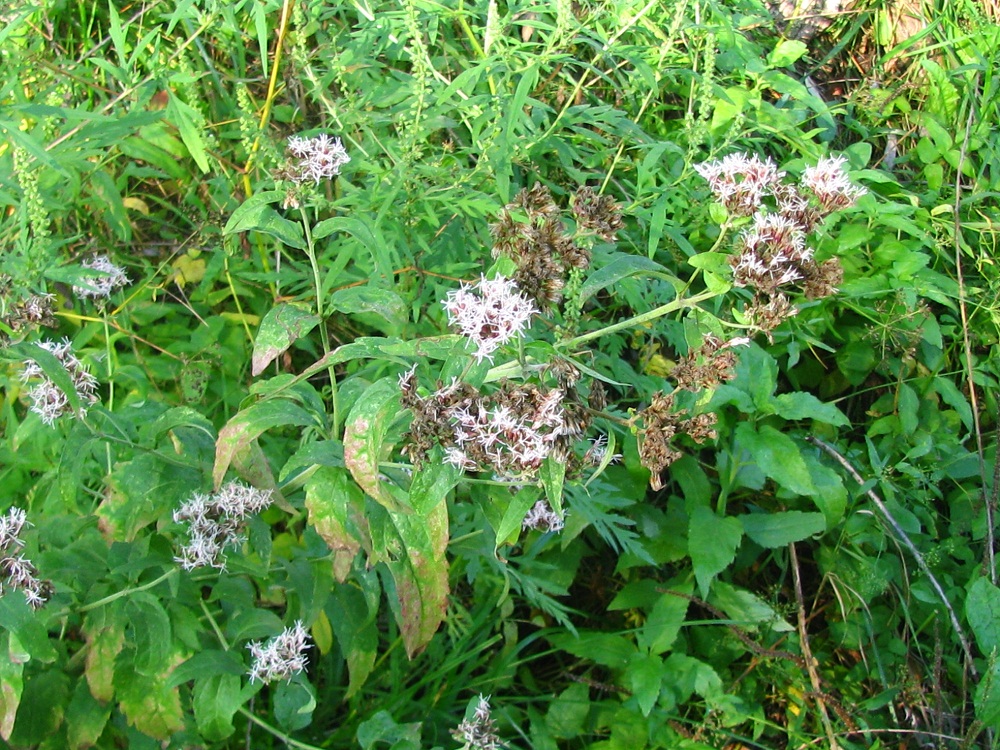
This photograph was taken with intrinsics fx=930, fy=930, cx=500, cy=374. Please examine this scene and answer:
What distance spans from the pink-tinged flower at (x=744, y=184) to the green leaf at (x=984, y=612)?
1395mm

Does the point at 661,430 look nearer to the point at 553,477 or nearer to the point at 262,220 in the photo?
the point at 553,477

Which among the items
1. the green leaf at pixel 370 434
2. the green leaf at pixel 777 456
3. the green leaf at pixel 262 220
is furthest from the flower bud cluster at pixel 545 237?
the green leaf at pixel 777 456

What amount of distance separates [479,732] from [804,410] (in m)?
1.25

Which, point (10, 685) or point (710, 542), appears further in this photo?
point (710, 542)

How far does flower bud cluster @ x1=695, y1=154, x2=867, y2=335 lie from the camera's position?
1.45 metres

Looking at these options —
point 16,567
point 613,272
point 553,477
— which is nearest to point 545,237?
point 613,272

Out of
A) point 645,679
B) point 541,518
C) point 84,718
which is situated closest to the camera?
point 84,718

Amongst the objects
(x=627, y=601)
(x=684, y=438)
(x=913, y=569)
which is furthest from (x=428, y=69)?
(x=913, y=569)

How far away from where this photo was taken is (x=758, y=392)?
8.20 feet

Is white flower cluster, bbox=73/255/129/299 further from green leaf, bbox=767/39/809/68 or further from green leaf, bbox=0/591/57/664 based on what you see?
green leaf, bbox=767/39/809/68

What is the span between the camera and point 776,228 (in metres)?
1.49

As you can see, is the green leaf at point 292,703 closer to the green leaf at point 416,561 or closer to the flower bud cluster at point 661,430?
the green leaf at point 416,561

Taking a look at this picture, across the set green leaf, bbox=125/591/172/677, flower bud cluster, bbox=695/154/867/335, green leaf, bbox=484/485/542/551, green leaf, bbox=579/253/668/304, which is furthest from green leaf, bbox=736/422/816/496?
green leaf, bbox=125/591/172/677

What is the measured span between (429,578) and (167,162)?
64.1 inches
